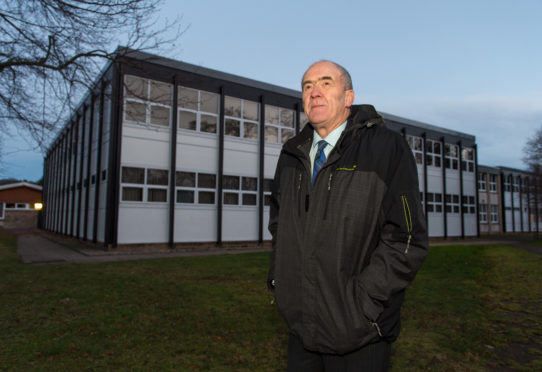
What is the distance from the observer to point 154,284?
25.7ft

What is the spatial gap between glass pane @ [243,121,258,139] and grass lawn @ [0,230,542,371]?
37.8ft

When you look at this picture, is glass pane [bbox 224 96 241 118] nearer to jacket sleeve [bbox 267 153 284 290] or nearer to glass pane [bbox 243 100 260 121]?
glass pane [bbox 243 100 260 121]

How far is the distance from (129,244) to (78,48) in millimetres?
9958

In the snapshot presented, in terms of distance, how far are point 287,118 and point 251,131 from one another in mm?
2615

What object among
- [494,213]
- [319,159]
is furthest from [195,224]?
[494,213]

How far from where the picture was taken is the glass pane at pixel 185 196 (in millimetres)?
17359

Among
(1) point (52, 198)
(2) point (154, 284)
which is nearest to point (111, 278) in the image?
(2) point (154, 284)

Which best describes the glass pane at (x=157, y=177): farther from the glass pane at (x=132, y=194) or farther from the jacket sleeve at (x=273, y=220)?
the jacket sleeve at (x=273, y=220)

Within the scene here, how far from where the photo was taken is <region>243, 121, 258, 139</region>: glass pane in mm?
19719

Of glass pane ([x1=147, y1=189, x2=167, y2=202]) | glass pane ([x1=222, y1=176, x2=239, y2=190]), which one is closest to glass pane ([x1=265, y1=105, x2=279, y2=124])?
glass pane ([x1=222, y1=176, x2=239, y2=190])

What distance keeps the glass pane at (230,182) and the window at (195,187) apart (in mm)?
560

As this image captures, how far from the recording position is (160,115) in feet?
55.7

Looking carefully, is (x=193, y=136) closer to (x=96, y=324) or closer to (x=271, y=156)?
(x=271, y=156)

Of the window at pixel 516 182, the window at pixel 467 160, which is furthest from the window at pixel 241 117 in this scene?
the window at pixel 516 182
